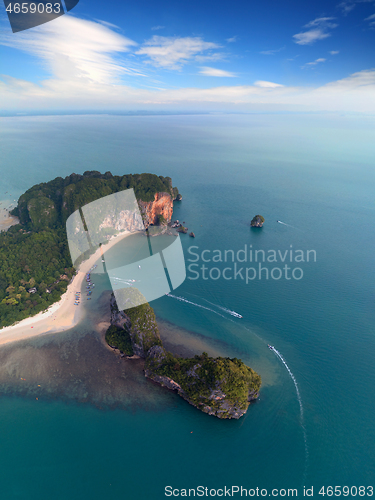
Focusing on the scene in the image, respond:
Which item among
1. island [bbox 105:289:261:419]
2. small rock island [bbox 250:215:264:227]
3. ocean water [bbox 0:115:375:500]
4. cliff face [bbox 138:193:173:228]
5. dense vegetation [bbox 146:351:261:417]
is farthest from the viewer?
small rock island [bbox 250:215:264:227]

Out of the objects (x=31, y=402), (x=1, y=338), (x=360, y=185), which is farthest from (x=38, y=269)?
(x=360, y=185)

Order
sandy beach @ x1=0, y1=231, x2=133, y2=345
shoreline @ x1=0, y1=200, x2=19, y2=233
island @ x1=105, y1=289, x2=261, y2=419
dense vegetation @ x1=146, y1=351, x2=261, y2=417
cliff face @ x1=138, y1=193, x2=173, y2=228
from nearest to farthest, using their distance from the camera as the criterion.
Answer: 1. dense vegetation @ x1=146, y1=351, x2=261, y2=417
2. island @ x1=105, y1=289, x2=261, y2=419
3. sandy beach @ x1=0, y1=231, x2=133, y2=345
4. shoreline @ x1=0, y1=200, x2=19, y2=233
5. cliff face @ x1=138, y1=193, x2=173, y2=228

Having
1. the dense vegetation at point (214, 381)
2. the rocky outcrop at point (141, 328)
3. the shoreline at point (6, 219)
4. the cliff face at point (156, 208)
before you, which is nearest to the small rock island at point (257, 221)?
the cliff face at point (156, 208)

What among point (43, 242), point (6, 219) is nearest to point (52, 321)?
point (43, 242)

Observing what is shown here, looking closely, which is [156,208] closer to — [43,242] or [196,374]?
[43,242]

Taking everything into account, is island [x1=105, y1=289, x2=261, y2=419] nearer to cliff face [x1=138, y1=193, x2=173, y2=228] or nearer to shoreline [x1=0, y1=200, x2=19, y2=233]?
cliff face [x1=138, y1=193, x2=173, y2=228]

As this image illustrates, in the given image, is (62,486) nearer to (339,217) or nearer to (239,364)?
(239,364)

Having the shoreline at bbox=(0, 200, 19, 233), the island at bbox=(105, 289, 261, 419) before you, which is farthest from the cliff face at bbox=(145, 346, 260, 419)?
the shoreline at bbox=(0, 200, 19, 233)

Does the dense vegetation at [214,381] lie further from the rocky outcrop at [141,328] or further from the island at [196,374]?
the rocky outcrop at [141,328]
